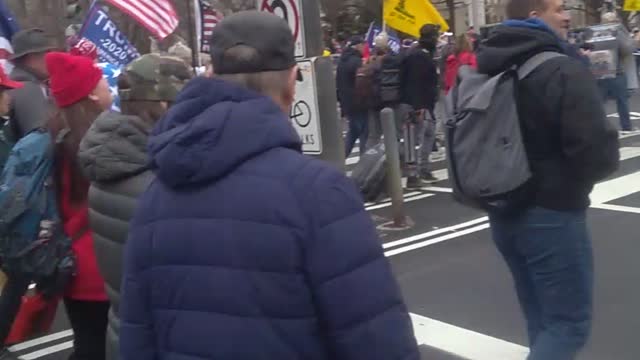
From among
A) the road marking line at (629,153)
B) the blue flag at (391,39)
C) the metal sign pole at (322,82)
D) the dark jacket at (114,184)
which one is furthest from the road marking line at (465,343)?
the blue flag at (391,39)

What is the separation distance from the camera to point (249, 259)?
78.1 inches

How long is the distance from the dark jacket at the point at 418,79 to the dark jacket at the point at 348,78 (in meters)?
1.62

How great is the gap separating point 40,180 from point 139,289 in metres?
1.96

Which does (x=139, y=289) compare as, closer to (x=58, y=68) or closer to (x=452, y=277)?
(x=58, y=68)

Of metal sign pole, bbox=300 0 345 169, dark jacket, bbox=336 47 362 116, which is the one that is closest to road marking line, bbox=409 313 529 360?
metal sign pole, bbox=300 0 345 169

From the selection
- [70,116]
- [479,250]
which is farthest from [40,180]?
[479,250]

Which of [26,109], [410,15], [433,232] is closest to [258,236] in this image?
[26,109]

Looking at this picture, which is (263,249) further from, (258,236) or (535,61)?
(535,61)

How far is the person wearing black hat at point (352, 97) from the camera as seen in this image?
500 inches

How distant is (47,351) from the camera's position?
5.88m

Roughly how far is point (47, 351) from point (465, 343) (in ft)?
8.77

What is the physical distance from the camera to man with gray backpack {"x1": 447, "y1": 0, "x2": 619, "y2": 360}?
3.49 meters

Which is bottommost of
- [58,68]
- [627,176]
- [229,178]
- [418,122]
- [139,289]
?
[627,176]

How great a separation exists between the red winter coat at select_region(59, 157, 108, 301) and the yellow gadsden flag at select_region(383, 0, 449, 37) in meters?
8.95
